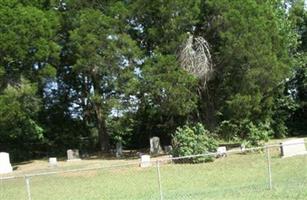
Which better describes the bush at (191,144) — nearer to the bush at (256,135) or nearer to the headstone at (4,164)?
the bush at (256,135)

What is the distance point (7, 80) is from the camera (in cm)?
3319

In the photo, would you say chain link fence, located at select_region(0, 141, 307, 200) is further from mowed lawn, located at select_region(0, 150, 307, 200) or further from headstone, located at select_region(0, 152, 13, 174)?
headstone, located at select_region(0, 152, 13, 174)

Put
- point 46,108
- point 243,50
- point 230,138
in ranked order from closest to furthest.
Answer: point 243,50, point 230,138, point 46,108

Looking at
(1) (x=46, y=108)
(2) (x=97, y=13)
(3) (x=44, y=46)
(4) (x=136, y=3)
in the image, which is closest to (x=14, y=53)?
(3) (x=44, y=46)

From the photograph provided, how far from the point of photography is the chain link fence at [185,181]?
47.9 feet

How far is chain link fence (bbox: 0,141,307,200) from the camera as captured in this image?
574 inches

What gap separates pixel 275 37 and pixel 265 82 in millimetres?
2938

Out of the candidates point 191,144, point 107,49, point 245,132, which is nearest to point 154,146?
point 245,132

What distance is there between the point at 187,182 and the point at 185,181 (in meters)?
0.42

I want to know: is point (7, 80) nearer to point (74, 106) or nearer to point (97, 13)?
point (97, 13)

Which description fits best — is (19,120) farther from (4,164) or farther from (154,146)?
(154,146)

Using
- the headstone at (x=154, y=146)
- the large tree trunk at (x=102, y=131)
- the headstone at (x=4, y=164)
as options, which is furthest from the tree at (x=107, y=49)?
the large tree trunk at (x=102, y=131)

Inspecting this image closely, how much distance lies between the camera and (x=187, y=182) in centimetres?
1930

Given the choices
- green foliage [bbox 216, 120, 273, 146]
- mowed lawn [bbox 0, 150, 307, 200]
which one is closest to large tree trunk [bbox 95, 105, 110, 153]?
green foliage [bbox 216, 120, 273, 146]
